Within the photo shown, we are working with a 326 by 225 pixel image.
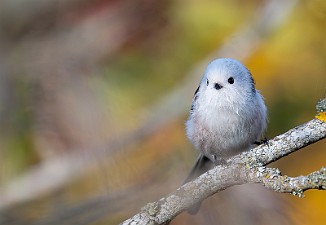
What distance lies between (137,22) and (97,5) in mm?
277

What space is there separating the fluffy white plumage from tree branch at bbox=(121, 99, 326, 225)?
30.6 inches

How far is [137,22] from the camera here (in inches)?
149

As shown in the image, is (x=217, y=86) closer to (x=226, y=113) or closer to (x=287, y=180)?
(x=226, y=113)

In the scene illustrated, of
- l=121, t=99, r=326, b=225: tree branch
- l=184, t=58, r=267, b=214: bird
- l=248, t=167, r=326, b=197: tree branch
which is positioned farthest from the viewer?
l=184, t=58, r=267, b=214: bird

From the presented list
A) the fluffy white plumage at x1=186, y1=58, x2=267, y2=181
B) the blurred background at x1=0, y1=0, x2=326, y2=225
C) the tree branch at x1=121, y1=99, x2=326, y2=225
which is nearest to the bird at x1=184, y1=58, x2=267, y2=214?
the fluffy white plumage at x1=186, y1=58, x2=267, y2=181

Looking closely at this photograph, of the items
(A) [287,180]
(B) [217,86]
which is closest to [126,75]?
(B) [217,86]

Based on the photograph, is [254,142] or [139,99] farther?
[139,99]

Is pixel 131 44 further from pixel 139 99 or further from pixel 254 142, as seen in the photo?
pixel 254 142

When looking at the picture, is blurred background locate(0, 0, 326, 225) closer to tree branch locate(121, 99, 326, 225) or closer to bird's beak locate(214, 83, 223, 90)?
bird's beak locate(214, 83, 223, 90)

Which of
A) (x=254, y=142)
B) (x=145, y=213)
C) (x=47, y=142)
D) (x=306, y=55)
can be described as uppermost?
(x=47, y=142)

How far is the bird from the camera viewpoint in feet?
9.24

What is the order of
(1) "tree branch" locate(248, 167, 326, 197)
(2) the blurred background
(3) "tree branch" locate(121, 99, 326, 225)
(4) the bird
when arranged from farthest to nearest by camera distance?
(2) the blurred background < (4) the bird < (3) "tree branch" locate(121, 99, 326, 225) < (1) "tree branch" locate(248, 167, 326, 197)

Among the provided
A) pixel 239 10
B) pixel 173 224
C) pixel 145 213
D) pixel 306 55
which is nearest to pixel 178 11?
pixel 239 10

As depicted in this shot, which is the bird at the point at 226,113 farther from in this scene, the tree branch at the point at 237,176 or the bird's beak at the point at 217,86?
the tree branch at the point at 237,176
